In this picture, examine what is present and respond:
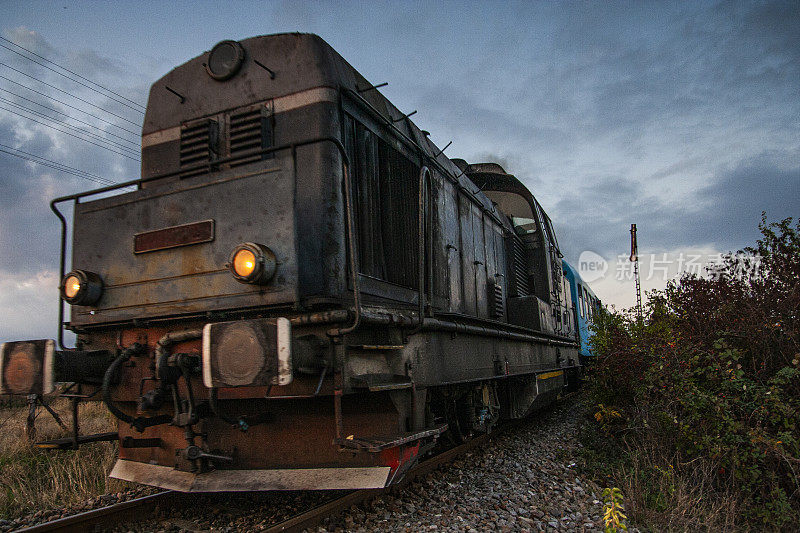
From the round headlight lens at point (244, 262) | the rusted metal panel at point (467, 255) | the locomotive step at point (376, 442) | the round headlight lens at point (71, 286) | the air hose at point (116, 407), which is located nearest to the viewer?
the locomotive step at point (376, 442)

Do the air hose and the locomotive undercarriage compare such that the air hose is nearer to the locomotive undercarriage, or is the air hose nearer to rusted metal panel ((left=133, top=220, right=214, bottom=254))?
the locomotive undercarriage

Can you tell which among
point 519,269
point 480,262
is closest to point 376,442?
point 480,262

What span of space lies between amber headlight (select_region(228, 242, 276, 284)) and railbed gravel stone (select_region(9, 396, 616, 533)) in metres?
1.59

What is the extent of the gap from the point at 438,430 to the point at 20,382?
2678mm

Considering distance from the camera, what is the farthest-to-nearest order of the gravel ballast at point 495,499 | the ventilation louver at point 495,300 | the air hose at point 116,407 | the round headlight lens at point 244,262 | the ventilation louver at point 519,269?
the ventilation louver at point 519,269, the ventilation louver at point 495,300, the gravel ballast at point 495,499, the air hose at point 116,407, the round headlight lens at point 244,262

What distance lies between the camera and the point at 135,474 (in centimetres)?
387

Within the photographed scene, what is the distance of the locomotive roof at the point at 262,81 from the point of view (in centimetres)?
395

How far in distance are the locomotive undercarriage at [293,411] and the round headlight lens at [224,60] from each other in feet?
6.28

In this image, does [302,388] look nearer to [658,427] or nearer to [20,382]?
[20,382]

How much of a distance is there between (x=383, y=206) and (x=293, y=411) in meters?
1.71

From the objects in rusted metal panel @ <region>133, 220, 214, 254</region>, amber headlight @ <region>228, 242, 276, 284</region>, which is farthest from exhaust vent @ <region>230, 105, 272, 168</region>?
amber headlight @ <region>228, 242, 276, 284</region>

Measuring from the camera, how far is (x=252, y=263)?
3.21 m

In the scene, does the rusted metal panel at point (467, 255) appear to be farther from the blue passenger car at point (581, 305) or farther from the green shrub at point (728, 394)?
the blue passenger car at point (581, 305)

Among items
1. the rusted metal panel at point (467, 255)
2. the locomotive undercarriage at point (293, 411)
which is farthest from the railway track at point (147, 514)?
the rusted metal panel at point (467, 255)
